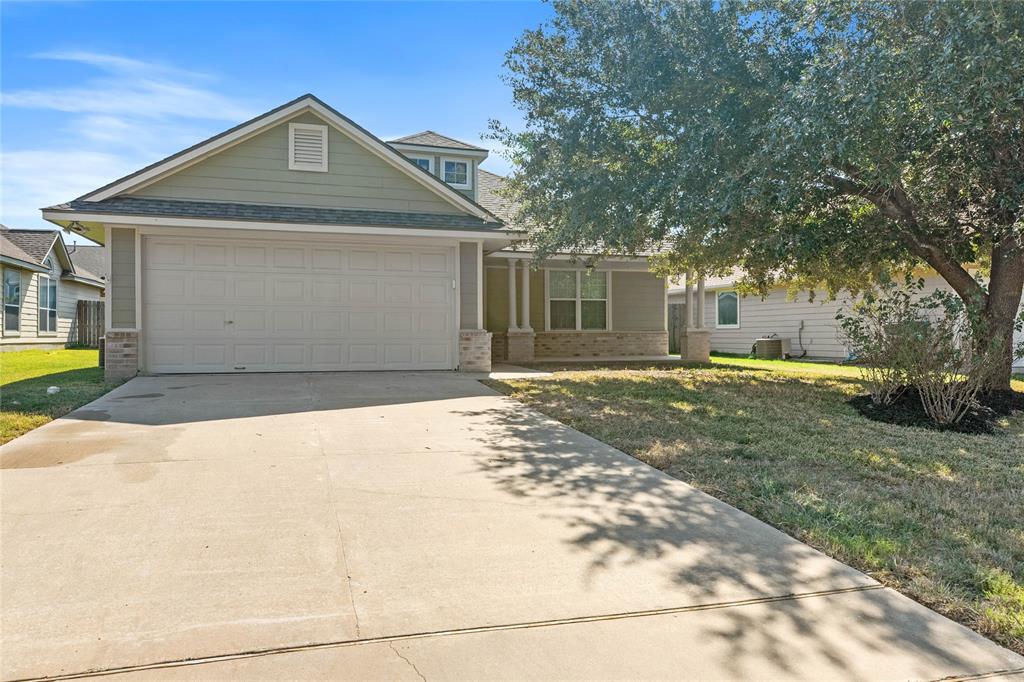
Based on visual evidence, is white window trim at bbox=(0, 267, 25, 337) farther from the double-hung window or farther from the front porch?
Answer: the double-hung window

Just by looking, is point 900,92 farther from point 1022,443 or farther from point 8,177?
point 8,177

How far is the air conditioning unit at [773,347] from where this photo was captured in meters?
20.9

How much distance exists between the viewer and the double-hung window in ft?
58.9

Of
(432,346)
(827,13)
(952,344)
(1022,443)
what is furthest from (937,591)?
(432,346)

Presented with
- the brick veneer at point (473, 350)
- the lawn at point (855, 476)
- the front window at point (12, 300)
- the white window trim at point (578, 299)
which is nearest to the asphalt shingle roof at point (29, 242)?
the front window at point (12, 300)

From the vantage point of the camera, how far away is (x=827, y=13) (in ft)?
25.7

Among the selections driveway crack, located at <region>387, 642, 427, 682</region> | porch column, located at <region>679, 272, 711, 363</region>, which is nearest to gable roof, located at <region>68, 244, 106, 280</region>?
porch column, located at <region>679, 272, 711, 363</region>

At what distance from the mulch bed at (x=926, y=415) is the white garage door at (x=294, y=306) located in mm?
7791

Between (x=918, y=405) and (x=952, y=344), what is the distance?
101 centimetres

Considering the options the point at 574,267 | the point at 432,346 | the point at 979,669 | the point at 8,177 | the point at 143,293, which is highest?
the point at 8,177

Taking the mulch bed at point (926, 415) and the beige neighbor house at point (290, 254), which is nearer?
the mulch bed at point (926, 415)

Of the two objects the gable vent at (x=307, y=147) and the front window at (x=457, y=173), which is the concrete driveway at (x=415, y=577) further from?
the front window at (x=457, y=173)

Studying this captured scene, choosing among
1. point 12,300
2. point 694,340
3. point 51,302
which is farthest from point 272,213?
point 51,302

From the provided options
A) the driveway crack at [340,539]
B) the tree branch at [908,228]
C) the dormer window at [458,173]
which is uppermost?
the dormer window at [458,173]
